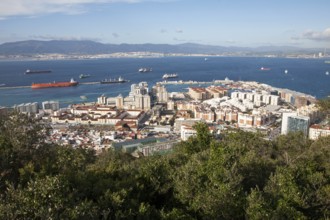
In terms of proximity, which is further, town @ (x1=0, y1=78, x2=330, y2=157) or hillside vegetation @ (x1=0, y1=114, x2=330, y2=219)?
town @ (x1=0, y1=78, x2=330, y2=157)

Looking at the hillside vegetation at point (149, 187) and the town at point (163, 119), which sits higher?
the hillside vegetation at point (149, 187)

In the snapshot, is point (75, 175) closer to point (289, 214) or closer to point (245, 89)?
point (289, 214)

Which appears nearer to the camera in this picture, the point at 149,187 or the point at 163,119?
the point at 149,187

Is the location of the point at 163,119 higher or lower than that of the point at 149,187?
lower

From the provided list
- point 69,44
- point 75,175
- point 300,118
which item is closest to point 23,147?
point 75,175
